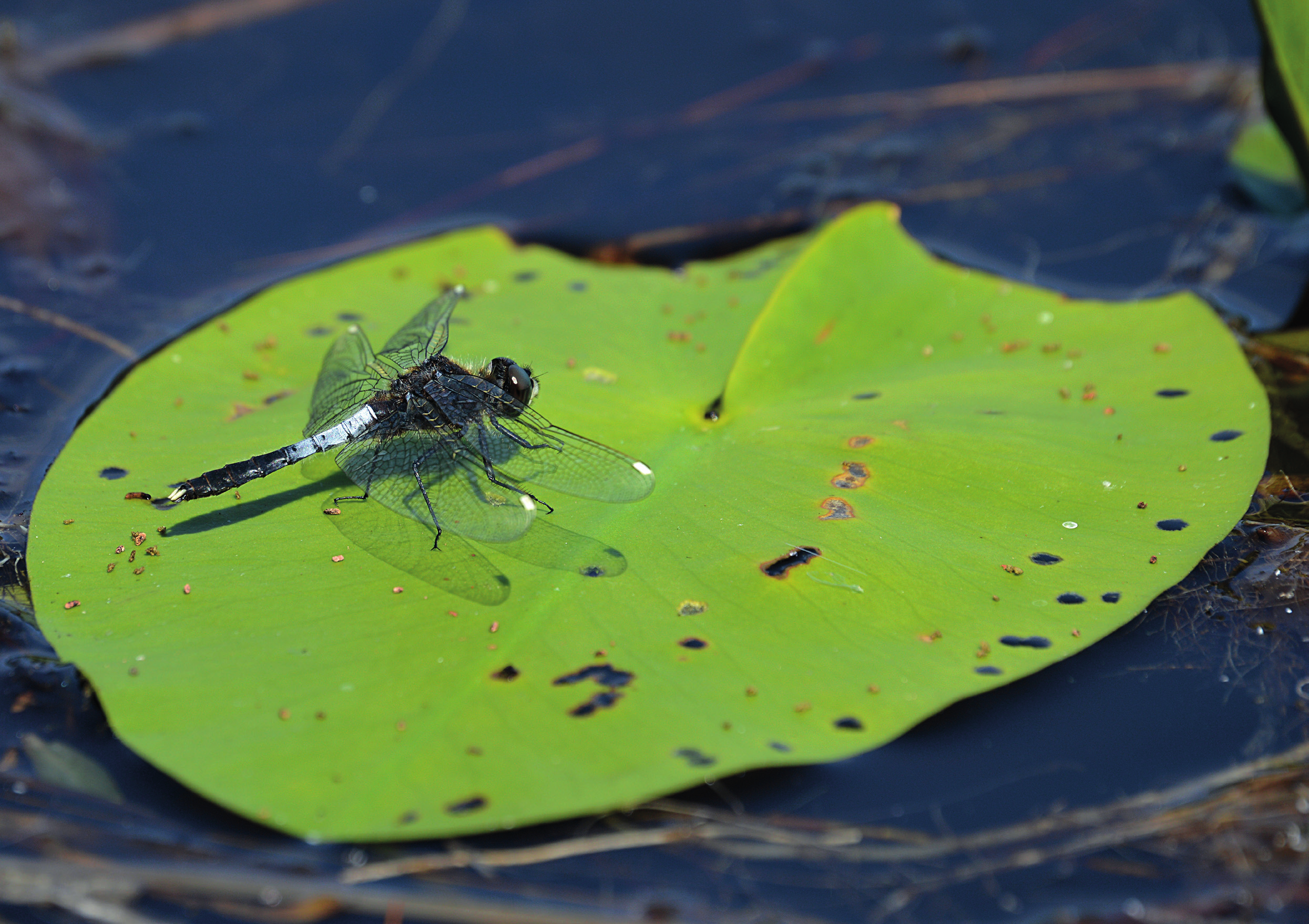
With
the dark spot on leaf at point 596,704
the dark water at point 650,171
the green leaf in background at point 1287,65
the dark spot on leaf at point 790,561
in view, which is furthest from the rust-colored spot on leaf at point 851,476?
the green leaf in background at point 1287,65

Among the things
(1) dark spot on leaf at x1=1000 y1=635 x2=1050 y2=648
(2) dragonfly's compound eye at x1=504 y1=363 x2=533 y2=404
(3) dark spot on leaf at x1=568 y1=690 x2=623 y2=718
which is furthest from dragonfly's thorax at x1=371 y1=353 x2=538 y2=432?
(1) dark spot on leaf at x1=1000 y1=635 x2=1050 y2=648

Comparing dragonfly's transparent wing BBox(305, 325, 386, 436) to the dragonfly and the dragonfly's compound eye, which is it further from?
the dragonfly's compound eye

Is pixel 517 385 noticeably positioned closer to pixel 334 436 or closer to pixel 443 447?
pixel 443 447

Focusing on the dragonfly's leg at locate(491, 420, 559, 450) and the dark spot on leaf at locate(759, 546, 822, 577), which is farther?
the dragonfly's leg at locate(491, 420, 559, 450)

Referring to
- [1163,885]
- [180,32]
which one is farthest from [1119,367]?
[180,32]

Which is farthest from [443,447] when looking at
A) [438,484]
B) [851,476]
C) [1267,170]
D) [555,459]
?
[1267,170]

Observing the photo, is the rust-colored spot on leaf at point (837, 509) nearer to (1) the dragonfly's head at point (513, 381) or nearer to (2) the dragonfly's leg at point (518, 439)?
(2) the dragonfly's leg at point (518, 439)

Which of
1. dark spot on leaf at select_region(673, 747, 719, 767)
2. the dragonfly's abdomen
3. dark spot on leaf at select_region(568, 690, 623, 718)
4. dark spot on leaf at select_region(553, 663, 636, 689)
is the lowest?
dark spot on leaf at select_region(673, 747, 719, 767)

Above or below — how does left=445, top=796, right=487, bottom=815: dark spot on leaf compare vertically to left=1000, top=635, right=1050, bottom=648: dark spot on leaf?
above

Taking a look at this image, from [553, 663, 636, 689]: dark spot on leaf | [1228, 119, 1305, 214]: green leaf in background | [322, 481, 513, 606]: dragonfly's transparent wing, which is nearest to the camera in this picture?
[553, 663, 636, 689]: dark spot on leaf
